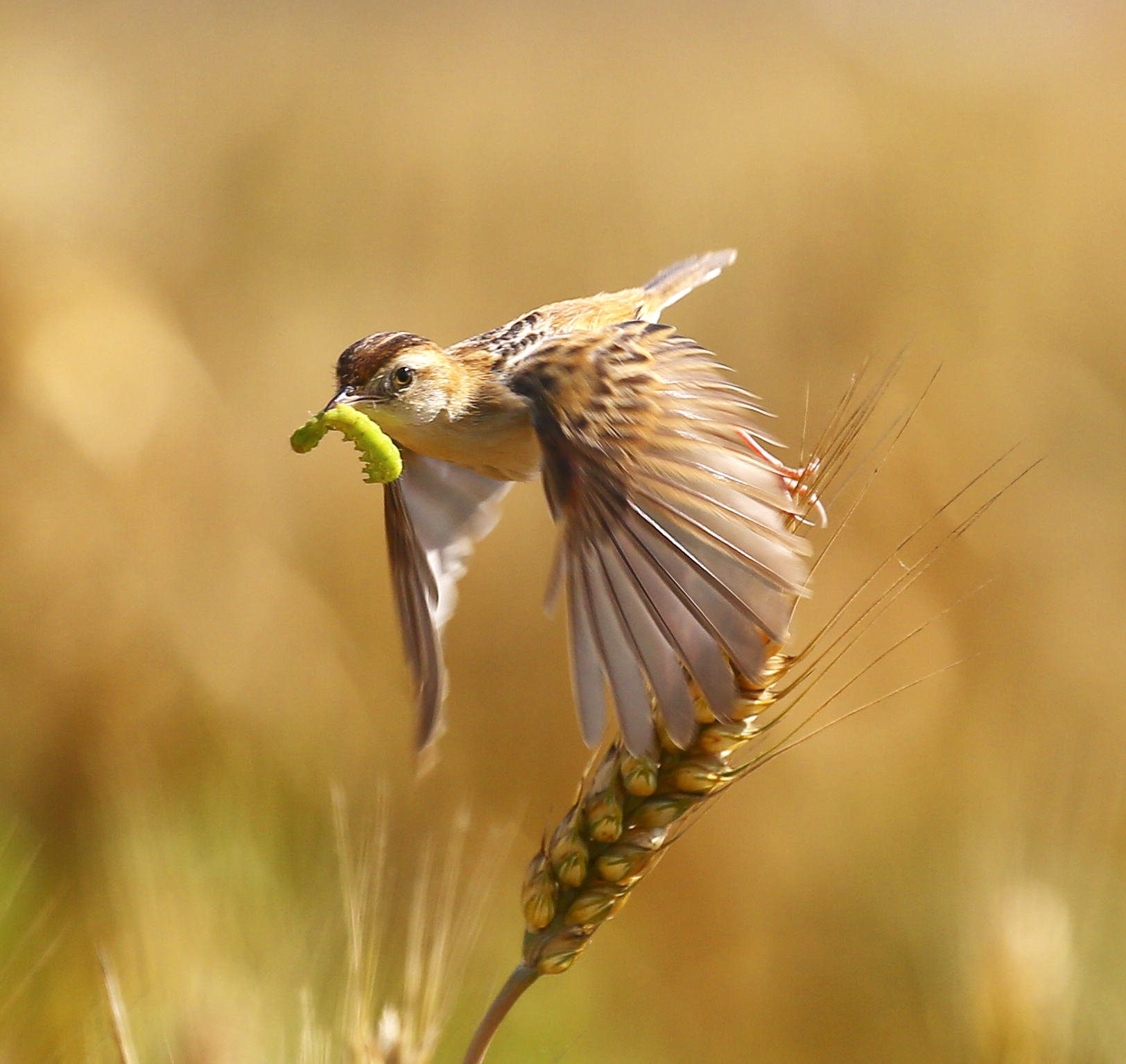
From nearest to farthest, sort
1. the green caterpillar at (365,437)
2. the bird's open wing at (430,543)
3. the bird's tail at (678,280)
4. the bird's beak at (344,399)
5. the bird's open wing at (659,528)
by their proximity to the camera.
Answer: the bird's open wing at (659,528) < the green caterpillar at (365,437) < the bird's open wing at (430,543) < the bird's beak at (344,399) < the bird's tail at (678,280)

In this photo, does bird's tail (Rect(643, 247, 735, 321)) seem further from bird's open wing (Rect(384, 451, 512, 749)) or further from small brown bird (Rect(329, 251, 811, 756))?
bird's open wing (Rect(384, 451, 512, 749))

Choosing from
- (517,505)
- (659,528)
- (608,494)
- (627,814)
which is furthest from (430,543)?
(517,505)

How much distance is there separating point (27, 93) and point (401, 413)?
276 cm

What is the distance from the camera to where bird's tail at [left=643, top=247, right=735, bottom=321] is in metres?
3.47

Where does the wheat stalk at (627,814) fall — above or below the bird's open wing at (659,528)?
below

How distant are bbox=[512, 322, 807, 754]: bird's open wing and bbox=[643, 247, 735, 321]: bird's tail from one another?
105 centimetres

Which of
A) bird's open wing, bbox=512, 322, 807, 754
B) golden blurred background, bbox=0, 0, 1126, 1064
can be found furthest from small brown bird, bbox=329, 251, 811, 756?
golden blurred background, bbox=0, 0, 1126, 1064

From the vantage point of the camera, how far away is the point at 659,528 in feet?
6.42

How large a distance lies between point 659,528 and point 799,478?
0.80ft

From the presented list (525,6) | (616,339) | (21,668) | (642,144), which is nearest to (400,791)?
(21,668)

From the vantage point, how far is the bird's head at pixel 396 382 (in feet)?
8.69

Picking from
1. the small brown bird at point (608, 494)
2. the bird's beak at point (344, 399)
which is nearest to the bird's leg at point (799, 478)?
the small brown bird at point (608, 494)

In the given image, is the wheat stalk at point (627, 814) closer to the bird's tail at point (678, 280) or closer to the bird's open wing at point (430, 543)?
the bird's open wing at point (430, 543)

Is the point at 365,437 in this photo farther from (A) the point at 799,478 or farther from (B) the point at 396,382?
(A) the point at 799,478
